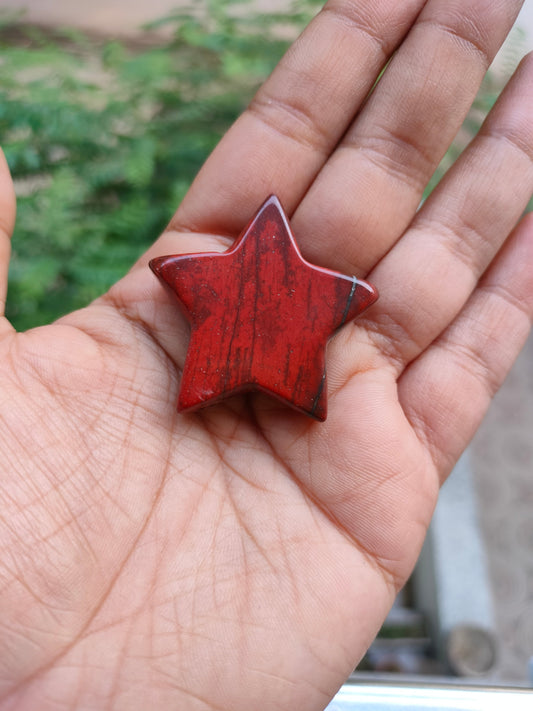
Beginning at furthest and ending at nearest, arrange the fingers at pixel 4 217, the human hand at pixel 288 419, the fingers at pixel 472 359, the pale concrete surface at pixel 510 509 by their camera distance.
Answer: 1. the pale concrete surface at pixel 510 509
2. the fingers at pixel 472 359
3. the fingers at pixel 4 217
4. the human hand at pixel 288 419

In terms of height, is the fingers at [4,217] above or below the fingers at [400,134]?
below

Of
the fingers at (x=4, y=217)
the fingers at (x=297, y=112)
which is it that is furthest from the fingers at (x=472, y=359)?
the fingers at (x=4, y=217)

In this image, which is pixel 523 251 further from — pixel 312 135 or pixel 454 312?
pixel 312 135

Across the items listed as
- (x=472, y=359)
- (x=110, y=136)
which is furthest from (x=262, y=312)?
(x=110, y=136)

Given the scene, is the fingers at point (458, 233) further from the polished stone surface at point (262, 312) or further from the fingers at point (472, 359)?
the polished stone surface at point (262, 312)

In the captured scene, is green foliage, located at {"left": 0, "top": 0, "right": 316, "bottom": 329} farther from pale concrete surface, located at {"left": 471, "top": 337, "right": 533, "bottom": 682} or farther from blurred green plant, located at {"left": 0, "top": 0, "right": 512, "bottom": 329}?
pale concrete surface, located at {"left": 471, "top": 337, "right": 533, "bottom": 682}

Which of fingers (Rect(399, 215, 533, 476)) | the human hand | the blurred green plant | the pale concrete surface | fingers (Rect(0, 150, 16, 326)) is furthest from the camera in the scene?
the pale concrete surface

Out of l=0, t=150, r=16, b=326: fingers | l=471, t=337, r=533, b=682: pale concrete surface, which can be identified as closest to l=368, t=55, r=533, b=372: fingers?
l=0, t=150, r=16, b=326: fingers

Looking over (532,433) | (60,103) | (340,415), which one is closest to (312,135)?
(340,415)

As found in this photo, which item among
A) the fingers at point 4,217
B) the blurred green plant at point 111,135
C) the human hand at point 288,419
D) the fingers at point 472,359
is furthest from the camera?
the blurred green plant at point 111,135
